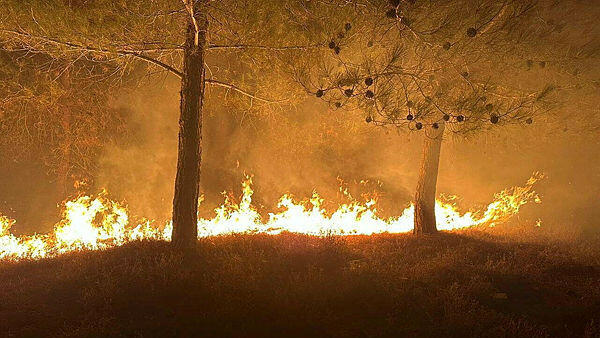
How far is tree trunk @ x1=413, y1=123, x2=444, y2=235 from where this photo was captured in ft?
36.2

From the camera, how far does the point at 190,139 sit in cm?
846

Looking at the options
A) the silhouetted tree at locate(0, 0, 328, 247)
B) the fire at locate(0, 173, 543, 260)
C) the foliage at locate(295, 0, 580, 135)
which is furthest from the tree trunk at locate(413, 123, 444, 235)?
the silhouetted tree at locate(0, 0, 328, 247)

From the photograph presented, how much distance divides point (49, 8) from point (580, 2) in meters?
11.3

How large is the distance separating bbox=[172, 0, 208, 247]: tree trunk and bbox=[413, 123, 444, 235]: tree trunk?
5726mm

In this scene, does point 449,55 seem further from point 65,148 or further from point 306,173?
point 65,148

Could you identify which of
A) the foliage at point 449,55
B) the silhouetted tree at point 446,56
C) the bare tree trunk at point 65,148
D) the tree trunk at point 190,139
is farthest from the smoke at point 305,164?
the tree trunk at point 190,139

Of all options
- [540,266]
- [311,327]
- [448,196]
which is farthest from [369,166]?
[311,327]

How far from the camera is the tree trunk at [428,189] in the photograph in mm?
11047

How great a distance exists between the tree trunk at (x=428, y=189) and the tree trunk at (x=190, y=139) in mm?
5726

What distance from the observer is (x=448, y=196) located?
53.4 ft

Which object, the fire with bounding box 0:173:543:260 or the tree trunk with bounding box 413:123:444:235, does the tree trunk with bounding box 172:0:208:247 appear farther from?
the tree trunk with bounding box 413:123:444:235

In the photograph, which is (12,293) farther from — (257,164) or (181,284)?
(257,164)

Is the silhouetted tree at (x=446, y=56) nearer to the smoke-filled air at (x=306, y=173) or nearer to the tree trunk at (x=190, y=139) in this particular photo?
the smoke-filled air at (x=306, y=173)

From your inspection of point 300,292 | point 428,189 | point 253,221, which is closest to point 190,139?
point 300,292
